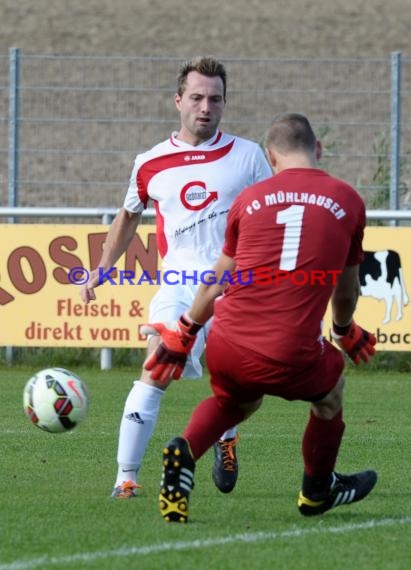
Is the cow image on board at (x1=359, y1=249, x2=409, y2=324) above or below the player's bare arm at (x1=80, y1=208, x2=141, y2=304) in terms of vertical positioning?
below

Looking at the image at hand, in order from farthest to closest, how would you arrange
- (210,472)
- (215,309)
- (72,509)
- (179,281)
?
(210,472)
(179,281)
(72,509)
(215,309)

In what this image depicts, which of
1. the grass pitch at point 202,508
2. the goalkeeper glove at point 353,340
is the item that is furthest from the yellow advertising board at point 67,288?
the goalkeeper glove at point 353,340

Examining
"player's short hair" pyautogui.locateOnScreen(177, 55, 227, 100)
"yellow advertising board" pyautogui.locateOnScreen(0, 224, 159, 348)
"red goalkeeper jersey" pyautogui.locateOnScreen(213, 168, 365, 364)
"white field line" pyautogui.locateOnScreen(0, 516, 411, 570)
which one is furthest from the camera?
"yellow advertising board" pyautogui.locateOnScreen(0, 224, 159, 348)

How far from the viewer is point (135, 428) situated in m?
7.55

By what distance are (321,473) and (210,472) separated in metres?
1.87

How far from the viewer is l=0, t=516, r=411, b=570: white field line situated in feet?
19.2

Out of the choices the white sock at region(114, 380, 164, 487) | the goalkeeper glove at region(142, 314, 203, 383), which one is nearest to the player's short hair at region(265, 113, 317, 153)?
the goalkeeper glove at region(142, 314, 203, 383)

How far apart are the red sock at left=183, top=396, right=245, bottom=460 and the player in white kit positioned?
3.19ft

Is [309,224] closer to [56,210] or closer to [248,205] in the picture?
[248,205]

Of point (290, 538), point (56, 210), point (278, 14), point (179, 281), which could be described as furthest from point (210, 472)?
point (278, 14)

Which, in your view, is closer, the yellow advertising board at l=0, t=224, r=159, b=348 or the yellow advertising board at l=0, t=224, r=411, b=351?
the yellow advertising board at l=0, t=224, r=411, b=351

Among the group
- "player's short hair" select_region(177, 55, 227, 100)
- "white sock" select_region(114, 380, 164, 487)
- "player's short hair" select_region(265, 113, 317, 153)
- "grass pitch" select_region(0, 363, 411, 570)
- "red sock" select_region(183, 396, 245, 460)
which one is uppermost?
"player's short hair" select_region(177, 55, 227, 100)

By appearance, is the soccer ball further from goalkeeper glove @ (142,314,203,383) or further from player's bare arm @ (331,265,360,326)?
player's bare arm @ (331,265,360,326)

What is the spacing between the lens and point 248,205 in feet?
21.2
